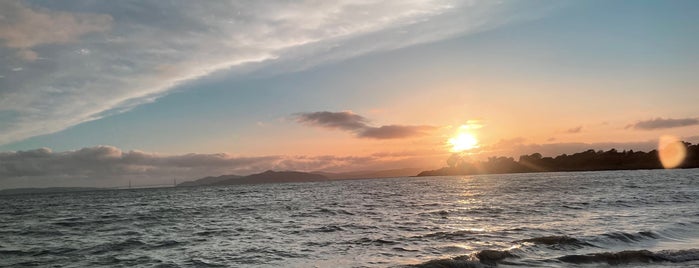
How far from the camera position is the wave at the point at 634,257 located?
18920 mm

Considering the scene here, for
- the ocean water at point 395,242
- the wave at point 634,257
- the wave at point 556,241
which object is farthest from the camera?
the wave at point 556,241

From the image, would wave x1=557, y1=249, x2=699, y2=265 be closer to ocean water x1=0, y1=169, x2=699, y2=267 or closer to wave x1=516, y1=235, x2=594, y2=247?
ocean water x1=0, y1=169, x2=699, y2=267

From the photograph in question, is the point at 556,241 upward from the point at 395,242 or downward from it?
upward

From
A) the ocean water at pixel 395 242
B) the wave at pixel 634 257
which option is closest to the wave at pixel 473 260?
the ocean water at pixel 395 242

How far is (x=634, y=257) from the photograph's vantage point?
1942 centimetres

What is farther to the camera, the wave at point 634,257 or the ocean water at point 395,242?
the ocean water at point 395,242

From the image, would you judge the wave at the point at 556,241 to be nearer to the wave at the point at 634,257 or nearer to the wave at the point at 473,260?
the wave at the point at 634,257

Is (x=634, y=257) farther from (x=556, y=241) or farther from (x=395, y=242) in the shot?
(x=395, y=242)

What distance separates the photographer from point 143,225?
138ft

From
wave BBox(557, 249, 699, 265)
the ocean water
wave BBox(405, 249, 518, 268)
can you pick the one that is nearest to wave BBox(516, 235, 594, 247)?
the ocean water

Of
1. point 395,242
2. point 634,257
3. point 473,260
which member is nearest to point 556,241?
point 634,257

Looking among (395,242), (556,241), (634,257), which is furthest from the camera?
(395,242)

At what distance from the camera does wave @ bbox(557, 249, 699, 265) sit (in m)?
18.9

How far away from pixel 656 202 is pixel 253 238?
4176 cm
